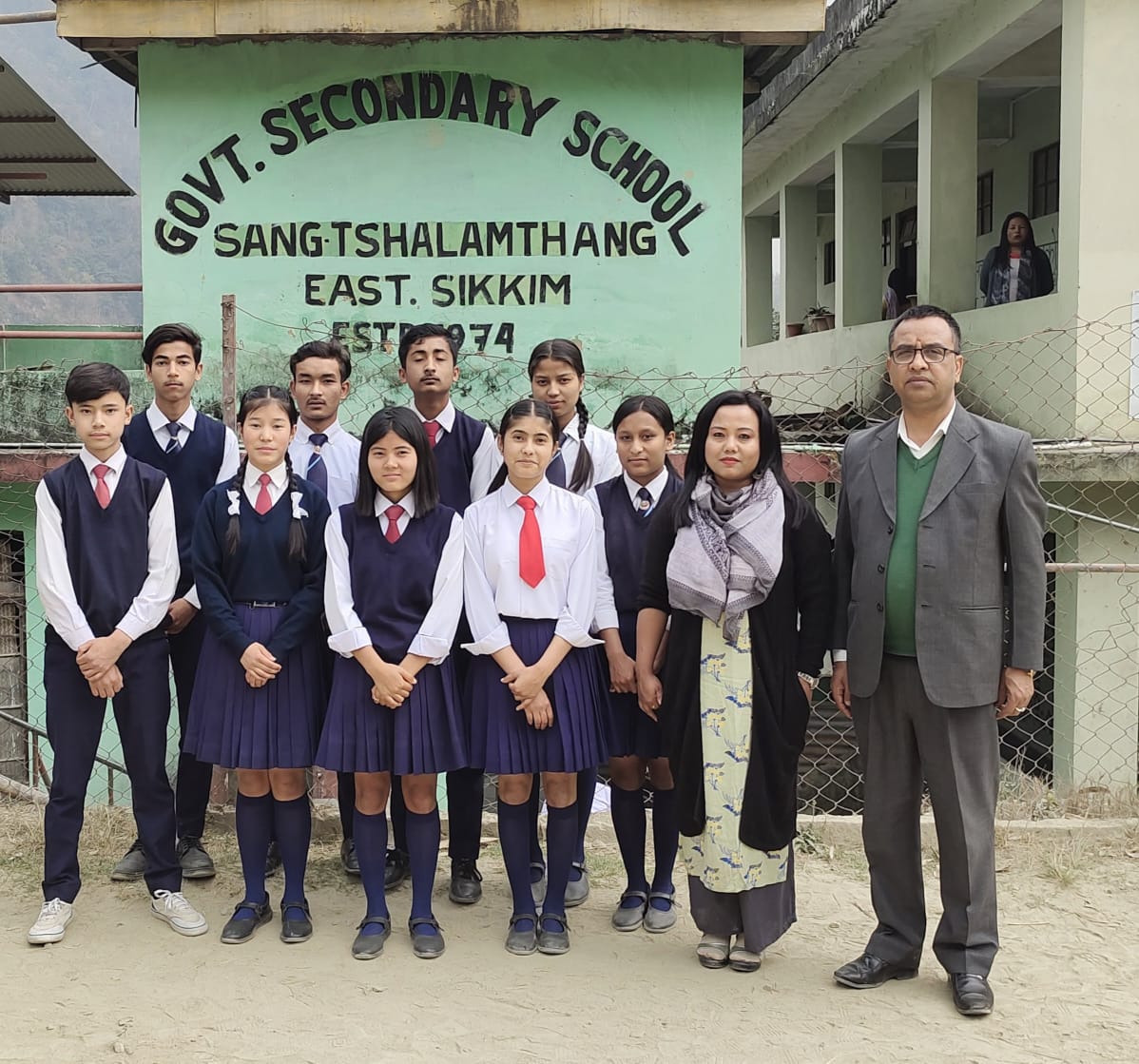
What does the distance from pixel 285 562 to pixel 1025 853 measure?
3170 mm

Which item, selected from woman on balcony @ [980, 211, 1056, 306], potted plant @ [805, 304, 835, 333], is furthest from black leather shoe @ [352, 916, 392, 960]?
potted plant @ [805, 304, 835, 333]

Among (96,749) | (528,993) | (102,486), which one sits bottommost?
(528,993)

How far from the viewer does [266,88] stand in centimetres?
716

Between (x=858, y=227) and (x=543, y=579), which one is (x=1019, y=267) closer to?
(x=858, y=227)

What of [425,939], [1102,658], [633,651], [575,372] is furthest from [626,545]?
[1102,658]

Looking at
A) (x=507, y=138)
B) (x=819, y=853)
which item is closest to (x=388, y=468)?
(x=819, y=853)

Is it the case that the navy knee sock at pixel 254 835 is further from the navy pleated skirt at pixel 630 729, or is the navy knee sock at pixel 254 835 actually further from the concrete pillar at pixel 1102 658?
the concrete pillar at pixel 1102 658

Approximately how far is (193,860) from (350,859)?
577 millimetres

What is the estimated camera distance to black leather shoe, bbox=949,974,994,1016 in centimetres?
338

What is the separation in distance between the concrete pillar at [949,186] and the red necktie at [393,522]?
8.02 metres

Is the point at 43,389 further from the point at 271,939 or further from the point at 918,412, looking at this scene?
the point at 918,412

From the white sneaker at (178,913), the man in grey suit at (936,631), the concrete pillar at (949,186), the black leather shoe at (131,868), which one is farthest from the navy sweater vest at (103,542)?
the concrete pillar at (949,186)

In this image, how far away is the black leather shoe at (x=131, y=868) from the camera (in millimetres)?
4453

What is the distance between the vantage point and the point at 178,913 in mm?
4000
